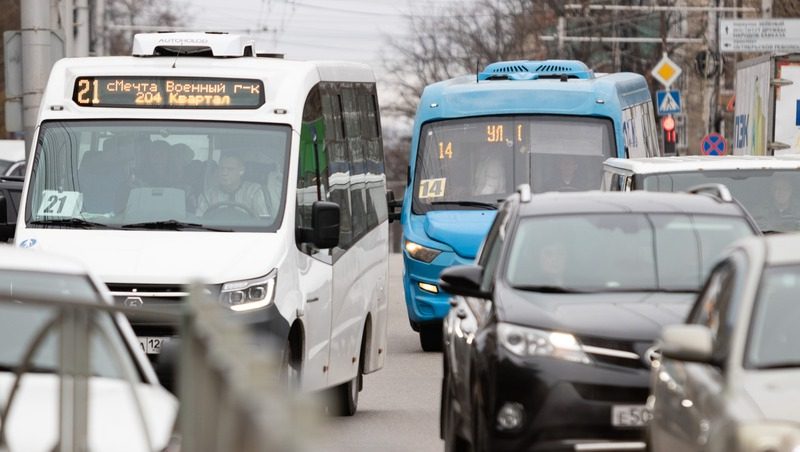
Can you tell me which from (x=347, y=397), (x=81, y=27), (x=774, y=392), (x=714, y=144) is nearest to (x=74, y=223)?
(x=347, y=397)

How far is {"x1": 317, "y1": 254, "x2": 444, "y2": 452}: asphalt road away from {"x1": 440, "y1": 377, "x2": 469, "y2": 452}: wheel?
0.34 metres

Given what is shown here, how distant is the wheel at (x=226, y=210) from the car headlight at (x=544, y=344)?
13.7ft

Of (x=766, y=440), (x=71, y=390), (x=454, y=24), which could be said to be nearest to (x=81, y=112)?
(x=71, y=390)

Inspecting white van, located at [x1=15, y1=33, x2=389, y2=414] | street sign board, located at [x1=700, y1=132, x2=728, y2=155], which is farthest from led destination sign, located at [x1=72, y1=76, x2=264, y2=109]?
street sign board, located at [x1=700, y1=132, x2=728, y2=155]

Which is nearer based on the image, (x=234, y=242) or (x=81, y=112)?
(x=234, y=242)

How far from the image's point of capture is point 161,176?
12688mm

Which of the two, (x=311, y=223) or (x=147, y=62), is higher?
(x=147, y=62)

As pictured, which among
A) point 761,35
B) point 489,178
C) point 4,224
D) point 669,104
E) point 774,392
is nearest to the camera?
point 774,392

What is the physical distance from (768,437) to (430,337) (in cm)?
1400

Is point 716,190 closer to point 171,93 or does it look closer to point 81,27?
point 171,93

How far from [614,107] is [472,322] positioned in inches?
408

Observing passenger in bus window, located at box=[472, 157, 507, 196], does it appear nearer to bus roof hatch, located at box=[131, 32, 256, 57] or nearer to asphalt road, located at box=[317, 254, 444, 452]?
asphalt road, located at box=[317, 254, 444, 452]

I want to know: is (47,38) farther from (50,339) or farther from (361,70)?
(50,339)

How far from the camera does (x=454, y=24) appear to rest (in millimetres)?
85625
